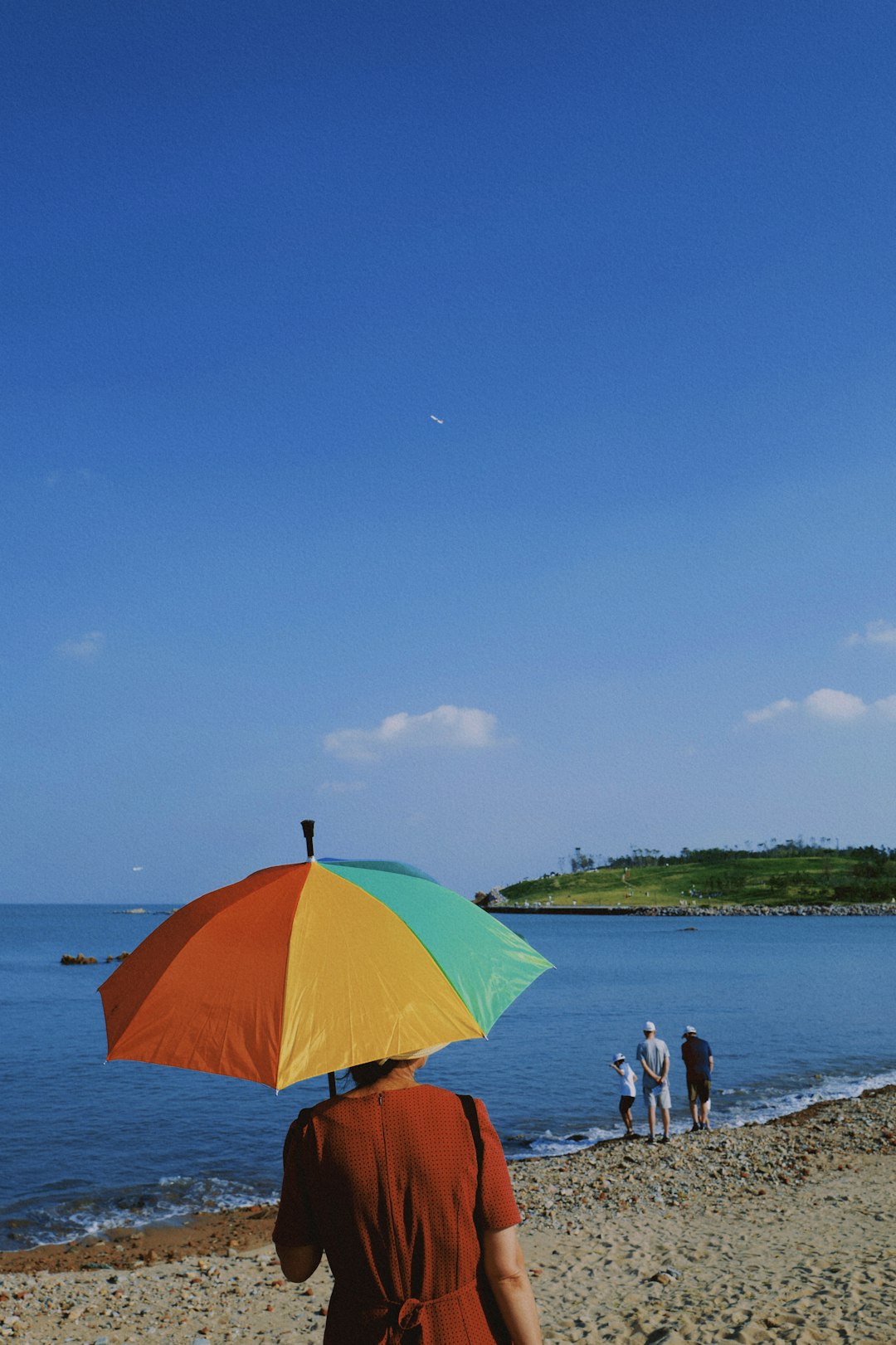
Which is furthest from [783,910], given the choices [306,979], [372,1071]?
[372,1071]

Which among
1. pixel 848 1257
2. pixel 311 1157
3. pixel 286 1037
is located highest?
pixel 286 1037

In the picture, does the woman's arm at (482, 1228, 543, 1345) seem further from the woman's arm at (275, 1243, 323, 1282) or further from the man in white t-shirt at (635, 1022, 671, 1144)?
the man in white t-shirt at (635, 1022, 671, 1144)

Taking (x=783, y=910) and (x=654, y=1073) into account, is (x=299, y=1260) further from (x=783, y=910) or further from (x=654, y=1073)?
(x=783, y=910)

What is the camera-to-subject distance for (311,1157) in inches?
131

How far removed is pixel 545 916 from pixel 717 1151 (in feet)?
593

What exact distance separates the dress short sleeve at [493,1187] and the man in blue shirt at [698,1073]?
1825 cm

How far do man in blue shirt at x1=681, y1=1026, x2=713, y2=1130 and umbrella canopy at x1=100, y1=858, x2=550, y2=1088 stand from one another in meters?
17.7

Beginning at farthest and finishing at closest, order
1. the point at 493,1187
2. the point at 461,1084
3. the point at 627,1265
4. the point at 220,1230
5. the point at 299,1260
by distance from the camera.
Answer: the point at 461,1084, the point at 220,1230, the point at 627,1265, the point at 299,1260, the point at 493,1187

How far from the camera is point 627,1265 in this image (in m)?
12.1

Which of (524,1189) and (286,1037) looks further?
(524,1189)

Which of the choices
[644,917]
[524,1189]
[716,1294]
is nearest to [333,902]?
[716,1294]

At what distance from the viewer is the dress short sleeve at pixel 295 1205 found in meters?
3.37

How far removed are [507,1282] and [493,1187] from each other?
1.12 ft

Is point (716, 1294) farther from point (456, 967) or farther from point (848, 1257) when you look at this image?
point (456, 967)
